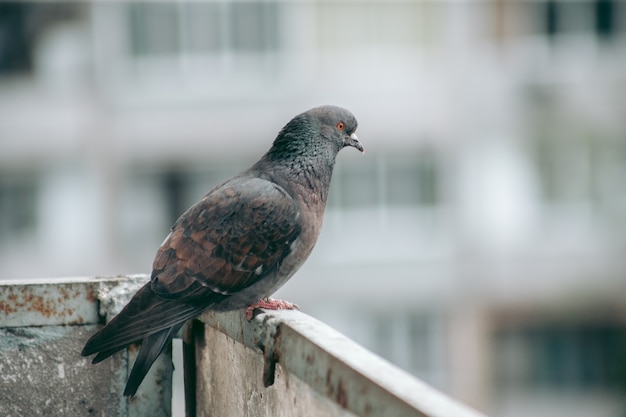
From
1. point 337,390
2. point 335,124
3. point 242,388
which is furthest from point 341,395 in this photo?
point 335,124

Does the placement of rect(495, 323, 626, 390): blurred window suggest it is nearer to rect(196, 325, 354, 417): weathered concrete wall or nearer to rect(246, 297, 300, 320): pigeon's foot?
rect(246, 297, 300, 320): pigeon's foot

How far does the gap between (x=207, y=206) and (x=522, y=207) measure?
1886 centimetres

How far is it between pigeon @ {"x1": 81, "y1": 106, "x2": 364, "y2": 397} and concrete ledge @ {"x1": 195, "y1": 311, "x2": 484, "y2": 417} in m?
0.18

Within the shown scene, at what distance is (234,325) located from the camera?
15.7 ft

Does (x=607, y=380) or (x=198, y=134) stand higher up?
(x=198, y=134)

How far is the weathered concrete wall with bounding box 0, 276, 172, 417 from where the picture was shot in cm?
495

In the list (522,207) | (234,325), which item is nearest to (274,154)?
(234,325)

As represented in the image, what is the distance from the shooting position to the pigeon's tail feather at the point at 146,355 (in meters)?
4.90

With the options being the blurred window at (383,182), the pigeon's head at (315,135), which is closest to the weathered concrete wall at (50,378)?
the pigeon's head at (315,135)

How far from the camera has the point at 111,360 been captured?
512cm

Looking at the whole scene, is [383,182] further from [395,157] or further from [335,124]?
[335,124]

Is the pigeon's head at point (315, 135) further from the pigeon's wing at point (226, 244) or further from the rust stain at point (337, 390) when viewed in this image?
the rust stain at point (337, 390)

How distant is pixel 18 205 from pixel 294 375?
19133 mm

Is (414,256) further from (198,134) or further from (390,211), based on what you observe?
(198,134)
